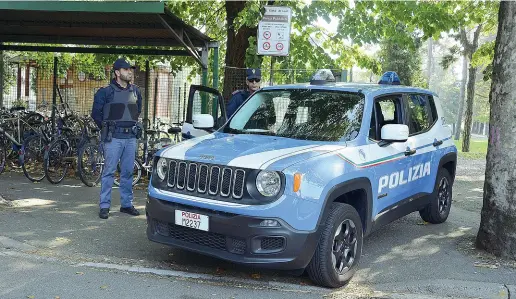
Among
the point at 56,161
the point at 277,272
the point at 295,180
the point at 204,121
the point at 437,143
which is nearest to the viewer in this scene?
the point at 295,180

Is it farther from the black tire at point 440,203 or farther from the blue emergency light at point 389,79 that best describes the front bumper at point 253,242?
the black tire at point 440,203

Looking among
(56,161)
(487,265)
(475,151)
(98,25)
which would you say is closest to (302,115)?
(487,265)

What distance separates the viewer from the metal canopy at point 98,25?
8617 millimetres

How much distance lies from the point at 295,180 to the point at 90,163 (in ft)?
20.4

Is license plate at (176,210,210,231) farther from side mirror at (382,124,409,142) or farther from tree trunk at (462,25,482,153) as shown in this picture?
tree trunk at (462,25,482,153)

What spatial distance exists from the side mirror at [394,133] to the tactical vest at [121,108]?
3464 millimetres

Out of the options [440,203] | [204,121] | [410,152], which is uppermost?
[204,121]

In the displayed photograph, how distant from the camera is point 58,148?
10.6 m

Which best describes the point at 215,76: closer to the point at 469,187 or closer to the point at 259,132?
the point at 259,132

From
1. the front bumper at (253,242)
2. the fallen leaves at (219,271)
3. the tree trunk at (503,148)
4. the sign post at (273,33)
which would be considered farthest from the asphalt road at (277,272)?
the sign post at (273,33)

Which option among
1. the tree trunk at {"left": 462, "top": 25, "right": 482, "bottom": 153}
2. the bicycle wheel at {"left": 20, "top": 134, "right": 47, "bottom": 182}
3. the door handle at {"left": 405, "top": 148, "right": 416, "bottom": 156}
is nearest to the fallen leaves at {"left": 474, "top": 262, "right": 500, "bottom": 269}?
the door handle at {"left": 405, "top": 148, "right": 416, "bottom": 156}

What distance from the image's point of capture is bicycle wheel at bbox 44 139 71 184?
10312 millimetres

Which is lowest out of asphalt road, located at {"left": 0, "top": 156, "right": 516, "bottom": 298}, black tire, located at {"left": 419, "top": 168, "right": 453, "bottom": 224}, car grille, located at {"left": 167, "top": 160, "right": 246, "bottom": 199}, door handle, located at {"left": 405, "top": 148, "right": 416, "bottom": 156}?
asphalt road, located at {"left": 0, "top": 156, "right": 516, "bottom": 298}

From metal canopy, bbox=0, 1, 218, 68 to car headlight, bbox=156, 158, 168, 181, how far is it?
140 inches
